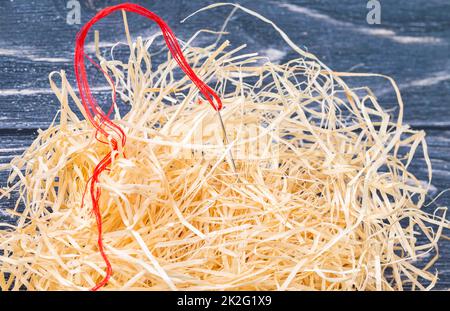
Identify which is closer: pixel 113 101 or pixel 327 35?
pixel 113 101

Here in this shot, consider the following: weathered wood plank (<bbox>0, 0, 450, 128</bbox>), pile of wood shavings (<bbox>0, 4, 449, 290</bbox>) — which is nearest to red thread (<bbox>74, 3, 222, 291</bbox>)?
pile of wood shavings (<bbox>0, 4, 449, 290</bbox>)

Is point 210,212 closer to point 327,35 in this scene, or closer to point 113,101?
point 113,101

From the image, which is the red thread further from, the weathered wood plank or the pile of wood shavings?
the weathered wood plank

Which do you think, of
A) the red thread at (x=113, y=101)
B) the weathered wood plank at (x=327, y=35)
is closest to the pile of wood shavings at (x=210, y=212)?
the red thread at (x=113, y=101)

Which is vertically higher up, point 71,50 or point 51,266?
point 71,50

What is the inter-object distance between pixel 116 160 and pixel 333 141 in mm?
174

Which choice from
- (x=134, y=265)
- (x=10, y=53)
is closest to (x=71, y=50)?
(x=10, y=53)

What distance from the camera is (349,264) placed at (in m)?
0.43

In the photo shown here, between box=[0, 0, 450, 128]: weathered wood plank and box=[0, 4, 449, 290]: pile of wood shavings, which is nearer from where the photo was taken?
box=[0, 4, 449, 290]: pile of wood shavings

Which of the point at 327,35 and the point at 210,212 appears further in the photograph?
the point at 327,35

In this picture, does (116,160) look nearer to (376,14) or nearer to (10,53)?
(10,53)

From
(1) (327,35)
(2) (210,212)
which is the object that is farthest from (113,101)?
(1) (327,35)
